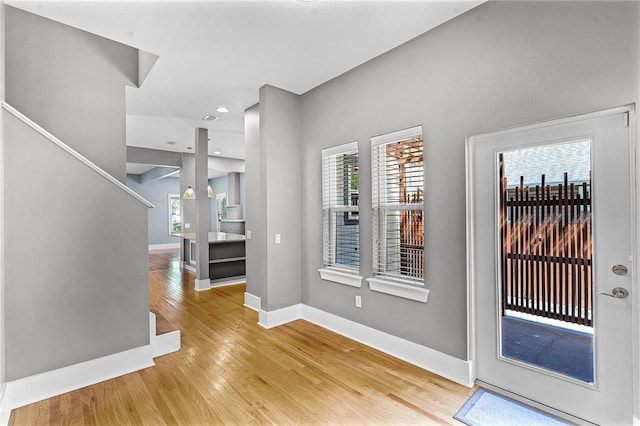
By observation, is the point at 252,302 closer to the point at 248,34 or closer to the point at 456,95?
the point at 248,34

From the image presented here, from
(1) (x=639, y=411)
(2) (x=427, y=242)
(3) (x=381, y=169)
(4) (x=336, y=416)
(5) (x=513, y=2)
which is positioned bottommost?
(4) (x=336, y=416)

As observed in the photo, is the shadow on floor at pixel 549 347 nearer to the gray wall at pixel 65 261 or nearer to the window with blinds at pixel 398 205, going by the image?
the window with blinds at pixel 398 205

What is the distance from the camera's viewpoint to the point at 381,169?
10.7 feet

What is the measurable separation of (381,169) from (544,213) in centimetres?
150

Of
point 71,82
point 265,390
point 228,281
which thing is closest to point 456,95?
point 265,390

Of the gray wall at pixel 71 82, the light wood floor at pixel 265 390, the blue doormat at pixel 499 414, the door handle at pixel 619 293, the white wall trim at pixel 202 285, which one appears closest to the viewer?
the door handle at pixel 619 293

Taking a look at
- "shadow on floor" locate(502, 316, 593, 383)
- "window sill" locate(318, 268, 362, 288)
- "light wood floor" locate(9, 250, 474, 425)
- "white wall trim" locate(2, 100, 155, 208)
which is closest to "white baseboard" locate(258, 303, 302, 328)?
"light wood floor" locate(9, 250, 474, 425)

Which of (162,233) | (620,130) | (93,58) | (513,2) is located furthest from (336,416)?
(162,233)

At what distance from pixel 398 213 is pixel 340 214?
86cm

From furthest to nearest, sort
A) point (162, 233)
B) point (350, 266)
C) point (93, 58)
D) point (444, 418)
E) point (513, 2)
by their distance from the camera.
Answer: point (162, 233) < point (350, 266) < point (93, 58) < point (513, 2) < point (444, 418)

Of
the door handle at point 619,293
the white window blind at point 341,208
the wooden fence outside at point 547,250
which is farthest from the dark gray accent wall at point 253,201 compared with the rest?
the door handle at point 619,293

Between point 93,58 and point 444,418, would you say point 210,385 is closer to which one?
point 444,418

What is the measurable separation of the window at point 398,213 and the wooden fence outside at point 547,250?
702 millimetres

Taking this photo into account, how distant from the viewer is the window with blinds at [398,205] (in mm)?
2936
